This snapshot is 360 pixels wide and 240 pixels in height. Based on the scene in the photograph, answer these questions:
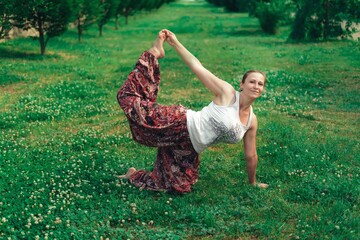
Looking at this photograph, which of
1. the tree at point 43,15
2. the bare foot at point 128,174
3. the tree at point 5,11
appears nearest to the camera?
the bare foot at point 128,174

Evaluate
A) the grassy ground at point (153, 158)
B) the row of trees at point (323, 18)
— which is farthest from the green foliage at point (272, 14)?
the grassy ground at point (153, 158)

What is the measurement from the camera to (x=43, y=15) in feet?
58.8

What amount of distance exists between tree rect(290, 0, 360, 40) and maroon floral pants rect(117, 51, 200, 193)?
20.1 meters

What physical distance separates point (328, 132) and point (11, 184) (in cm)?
588

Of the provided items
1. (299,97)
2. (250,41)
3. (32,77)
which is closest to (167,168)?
(299,97)

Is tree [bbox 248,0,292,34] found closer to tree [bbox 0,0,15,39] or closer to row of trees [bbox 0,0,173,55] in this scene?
row of trees [bbox 0,0,173,55]

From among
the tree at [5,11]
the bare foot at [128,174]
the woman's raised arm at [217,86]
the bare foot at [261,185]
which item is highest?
the tree at [5,11]

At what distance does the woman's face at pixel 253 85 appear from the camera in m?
6.01

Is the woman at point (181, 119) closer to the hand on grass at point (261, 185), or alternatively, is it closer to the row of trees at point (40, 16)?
the hand on grass at point (261, 185)

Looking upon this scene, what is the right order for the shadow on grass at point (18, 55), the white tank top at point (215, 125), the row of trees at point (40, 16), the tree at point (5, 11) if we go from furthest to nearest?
the shadow on grass at point (18, 55) < the row of trees at point (40, 16) < the tree at point (5, 11) < the white tank top at point (215, 125)

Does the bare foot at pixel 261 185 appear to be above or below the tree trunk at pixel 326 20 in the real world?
below

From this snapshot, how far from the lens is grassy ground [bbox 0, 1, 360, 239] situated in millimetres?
5410

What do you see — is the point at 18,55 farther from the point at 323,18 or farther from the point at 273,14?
the point at 273,14

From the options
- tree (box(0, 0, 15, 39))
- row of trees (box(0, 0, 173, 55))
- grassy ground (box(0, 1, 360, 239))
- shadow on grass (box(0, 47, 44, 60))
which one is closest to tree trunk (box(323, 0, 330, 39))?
grassy ground (box(0, 1, 360, 239))
